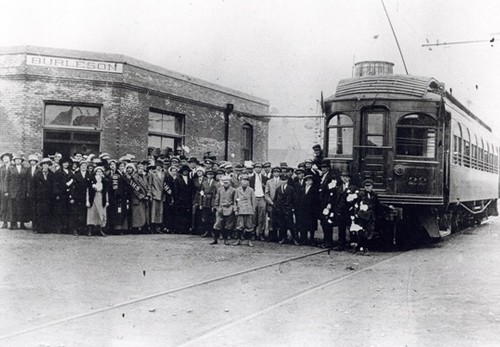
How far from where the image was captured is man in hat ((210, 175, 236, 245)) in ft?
40.8

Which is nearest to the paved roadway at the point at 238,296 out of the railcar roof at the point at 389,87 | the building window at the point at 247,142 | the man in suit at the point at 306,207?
the man in suit at the point at 306,207

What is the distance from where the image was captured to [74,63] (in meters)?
17.8

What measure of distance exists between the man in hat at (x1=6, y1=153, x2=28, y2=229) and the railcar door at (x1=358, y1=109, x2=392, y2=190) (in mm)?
7656

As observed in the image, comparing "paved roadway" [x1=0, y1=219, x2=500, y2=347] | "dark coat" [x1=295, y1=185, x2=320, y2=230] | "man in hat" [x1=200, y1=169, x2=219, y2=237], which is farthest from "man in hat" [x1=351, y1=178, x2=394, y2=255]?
"man in hat" [x1=200, y1=169, x2=219, y2=237]

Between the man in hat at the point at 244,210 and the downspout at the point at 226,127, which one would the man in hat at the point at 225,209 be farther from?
the downspout at the point at 226,127

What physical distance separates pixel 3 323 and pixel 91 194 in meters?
7.41

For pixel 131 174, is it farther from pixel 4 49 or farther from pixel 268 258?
pixel 4 49

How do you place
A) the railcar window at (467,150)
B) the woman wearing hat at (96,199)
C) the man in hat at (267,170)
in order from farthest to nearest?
the railcar window at (467,150)
the man in hat at (267,170)
the woman wearing hat at (96,199)

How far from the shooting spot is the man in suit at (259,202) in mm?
13461

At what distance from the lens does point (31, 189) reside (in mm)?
13352

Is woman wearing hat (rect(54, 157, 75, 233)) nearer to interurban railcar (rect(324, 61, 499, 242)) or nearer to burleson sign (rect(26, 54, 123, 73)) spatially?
burleson sign (rect(26, 54, 123, 73))

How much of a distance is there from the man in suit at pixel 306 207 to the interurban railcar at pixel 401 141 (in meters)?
0.78

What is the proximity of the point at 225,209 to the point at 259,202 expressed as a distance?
51.2 inches

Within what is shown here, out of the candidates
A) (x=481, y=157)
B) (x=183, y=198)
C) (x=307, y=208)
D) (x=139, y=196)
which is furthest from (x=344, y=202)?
(x=481, y=157)
